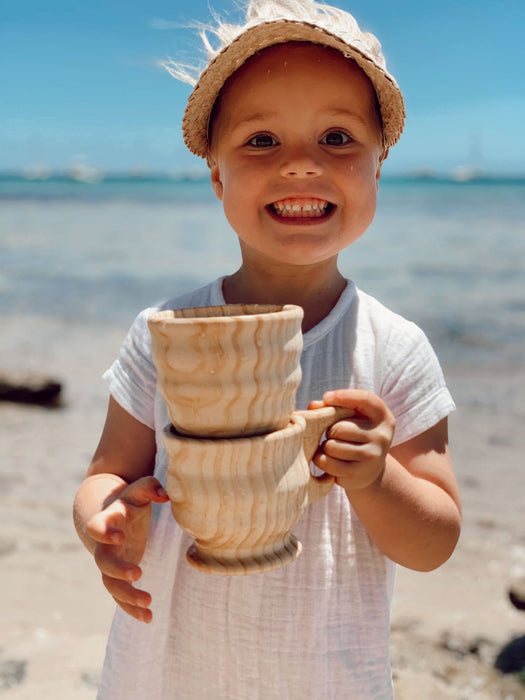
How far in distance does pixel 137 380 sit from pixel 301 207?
1.65 feet

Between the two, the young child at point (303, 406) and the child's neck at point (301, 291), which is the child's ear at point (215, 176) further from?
the child's neck at point (301, 291)

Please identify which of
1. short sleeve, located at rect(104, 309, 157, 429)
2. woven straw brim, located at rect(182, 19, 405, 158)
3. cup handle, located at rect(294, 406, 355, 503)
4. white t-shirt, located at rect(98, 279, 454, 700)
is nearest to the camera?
cup handle, located at rect(294, 406, 355, 503)

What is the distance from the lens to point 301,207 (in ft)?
4.99

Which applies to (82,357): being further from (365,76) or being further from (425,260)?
(425,260)

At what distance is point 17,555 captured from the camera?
348 centimetres

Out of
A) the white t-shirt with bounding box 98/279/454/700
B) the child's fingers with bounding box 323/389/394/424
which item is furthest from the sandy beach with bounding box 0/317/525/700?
the child's fingers with bounding box 323/389/394/424

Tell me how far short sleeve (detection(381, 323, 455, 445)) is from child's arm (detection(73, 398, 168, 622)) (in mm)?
518

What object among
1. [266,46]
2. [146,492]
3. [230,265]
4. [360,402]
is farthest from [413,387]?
[230,265]

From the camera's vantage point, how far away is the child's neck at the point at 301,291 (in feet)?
5.46

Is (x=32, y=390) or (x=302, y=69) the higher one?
(x=302, y=69)

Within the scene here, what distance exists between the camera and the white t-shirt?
1.56 metres

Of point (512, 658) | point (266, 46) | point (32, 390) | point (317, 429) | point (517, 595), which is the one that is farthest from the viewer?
point (32, 390)

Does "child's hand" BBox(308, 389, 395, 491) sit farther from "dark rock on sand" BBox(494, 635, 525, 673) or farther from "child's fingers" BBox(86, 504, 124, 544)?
"dark rock on sand" BBox(494, 635, 525, 673)

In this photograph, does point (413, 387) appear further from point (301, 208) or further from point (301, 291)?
point (301, 208)
